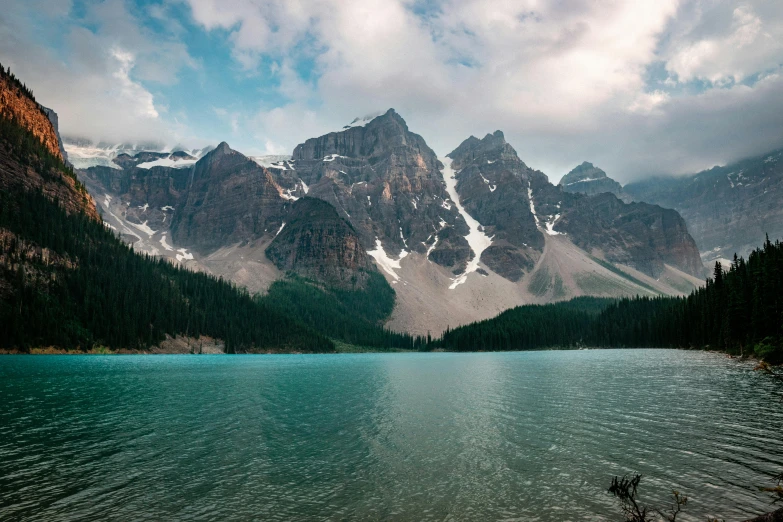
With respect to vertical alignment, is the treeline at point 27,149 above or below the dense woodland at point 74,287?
above

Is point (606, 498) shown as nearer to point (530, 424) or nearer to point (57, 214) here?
point (530, 424)

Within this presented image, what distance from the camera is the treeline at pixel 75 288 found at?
114000 mm

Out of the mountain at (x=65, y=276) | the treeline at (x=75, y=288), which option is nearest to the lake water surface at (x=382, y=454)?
the treeline at (x=75, y=288)

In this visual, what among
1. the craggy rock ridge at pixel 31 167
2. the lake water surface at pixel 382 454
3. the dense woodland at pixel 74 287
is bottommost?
the lake water surface at pixel 382 454

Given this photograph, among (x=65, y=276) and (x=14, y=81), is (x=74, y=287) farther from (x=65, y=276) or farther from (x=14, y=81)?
(x=14, y=81)

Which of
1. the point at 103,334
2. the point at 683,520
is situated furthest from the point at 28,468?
the point at 103,334

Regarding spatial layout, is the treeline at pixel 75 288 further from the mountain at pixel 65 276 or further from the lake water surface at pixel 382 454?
the lake water surface at pixel 382 454

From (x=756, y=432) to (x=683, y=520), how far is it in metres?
16.3

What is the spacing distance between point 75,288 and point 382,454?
144301 millimetres

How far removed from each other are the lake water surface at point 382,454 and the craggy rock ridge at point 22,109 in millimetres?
185501

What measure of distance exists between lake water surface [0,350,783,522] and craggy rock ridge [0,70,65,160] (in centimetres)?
18550

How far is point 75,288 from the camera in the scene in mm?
135500

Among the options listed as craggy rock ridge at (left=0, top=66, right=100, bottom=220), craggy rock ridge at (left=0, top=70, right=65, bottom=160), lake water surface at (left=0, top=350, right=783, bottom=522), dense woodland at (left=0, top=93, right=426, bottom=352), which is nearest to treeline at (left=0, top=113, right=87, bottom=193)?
craggy rock ridge at (left=0, top=66, right=100, bottom=220)

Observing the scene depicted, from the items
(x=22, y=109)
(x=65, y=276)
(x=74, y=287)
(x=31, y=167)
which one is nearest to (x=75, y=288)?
(x=74, y=287)
